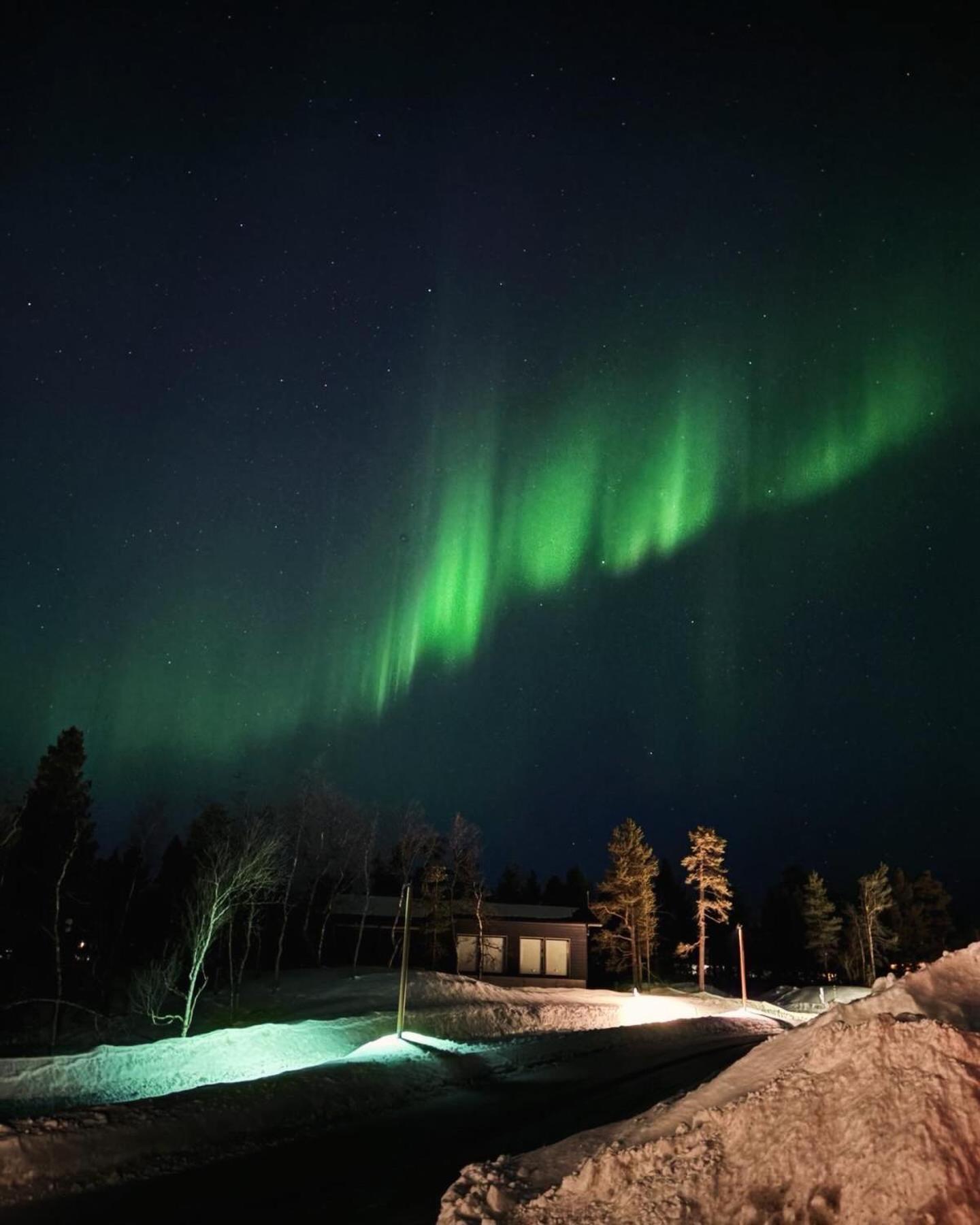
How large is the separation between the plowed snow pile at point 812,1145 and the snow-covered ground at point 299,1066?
24.1 ft

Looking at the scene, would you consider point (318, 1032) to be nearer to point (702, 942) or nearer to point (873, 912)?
point (702, 942)

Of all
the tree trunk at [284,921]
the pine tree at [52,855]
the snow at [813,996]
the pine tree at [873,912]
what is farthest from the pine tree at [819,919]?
the pine tree at [52,855]

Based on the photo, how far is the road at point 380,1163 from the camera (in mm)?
11539

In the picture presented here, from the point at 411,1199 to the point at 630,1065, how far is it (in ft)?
51.8

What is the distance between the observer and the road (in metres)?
11.5

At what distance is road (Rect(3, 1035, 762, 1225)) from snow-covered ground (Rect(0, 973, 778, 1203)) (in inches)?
31.6

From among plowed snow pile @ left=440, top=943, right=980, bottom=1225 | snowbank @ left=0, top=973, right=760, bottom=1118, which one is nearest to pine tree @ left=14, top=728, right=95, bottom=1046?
snowbank @ left=0, top=973, right=760, bottom=1118

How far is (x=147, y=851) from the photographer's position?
55500mm

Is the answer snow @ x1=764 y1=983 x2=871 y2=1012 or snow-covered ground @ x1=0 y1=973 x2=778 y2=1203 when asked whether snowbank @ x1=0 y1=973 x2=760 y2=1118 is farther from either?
snow @ x1=764 y1=983 x2=871 y2=1012

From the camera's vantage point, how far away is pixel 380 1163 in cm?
1426

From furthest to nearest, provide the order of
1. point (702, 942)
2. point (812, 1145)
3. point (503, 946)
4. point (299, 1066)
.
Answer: point (503, 946), point (702, 942), point (299, 1066), point (812, 1145)

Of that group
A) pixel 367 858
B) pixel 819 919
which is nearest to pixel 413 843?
pixel 367 858

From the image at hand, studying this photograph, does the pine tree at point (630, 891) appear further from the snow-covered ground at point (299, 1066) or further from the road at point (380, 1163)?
the road at point (380, 1163)

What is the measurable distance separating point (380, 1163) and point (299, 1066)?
13.4 metres
